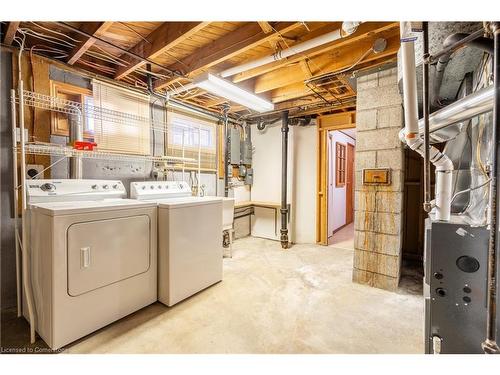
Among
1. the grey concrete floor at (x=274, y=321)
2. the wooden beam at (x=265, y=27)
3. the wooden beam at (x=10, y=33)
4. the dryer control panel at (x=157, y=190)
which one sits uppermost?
the wooden beam at (x=10, y=33)

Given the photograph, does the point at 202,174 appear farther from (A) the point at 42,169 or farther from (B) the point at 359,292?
(B) the point at 359,292

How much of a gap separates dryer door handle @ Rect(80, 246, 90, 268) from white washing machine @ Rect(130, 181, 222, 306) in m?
0.62

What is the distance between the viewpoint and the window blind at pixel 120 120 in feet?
8.93

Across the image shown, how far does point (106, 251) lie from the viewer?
1.88 m

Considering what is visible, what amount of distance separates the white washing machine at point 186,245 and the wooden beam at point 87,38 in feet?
4.69

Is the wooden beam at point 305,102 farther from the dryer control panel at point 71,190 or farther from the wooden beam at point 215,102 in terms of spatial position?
the dryer control panel at point 71,190

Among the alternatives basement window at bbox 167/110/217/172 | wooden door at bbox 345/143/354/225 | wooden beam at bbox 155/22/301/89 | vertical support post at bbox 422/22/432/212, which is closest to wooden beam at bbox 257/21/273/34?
wooden beam at bbox 155/22/301/89

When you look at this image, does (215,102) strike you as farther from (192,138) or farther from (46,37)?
(46,37)

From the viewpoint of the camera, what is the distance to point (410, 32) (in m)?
1.10

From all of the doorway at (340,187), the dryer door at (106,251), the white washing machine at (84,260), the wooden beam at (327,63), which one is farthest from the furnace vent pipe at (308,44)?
the doorway at (340,187)

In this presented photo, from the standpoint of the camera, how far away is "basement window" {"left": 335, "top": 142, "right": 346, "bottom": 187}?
5.26m

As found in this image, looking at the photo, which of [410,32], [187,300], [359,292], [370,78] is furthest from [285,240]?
[410,32]

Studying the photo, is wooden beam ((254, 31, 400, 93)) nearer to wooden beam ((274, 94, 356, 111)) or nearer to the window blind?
wooden beam ((274, 94, 356, 111))

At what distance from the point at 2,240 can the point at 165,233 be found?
1.47m
